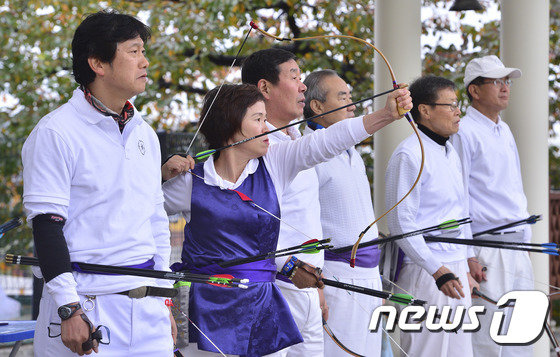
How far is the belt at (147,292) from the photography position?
2320mm

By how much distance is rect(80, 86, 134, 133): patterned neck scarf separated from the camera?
235cm

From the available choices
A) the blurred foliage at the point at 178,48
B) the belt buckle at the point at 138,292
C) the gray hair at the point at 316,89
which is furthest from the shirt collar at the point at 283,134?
the blurred foliage at the point at 178,48

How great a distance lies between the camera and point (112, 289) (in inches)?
Result: 89.9

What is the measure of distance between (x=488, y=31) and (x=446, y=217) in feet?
16.5

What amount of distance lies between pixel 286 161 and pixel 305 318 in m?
0.63

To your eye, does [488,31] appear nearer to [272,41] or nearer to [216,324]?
[272,41]

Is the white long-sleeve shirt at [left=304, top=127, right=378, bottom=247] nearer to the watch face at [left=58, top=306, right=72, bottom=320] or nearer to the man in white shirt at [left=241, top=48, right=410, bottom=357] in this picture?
the man in white shirt at [left=241, top=48, right=410, bottom=357]

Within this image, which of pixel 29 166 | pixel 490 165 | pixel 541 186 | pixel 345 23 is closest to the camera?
pixel 29 166

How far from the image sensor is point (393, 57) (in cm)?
518

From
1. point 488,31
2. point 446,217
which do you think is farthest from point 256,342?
point 488,31

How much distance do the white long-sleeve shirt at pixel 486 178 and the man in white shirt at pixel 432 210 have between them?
1.00 feet

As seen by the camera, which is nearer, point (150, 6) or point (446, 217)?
point (446, 217)

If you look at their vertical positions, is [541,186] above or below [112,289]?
below

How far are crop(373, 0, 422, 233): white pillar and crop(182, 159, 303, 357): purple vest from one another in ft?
8.00
